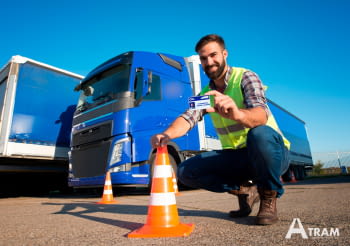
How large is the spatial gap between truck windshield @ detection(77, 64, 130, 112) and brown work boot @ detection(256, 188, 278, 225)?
12.8 feet

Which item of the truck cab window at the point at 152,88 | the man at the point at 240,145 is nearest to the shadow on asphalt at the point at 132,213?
the man at the point at 240,145

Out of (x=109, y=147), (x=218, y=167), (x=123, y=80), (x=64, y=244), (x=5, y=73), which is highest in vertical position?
(x=5, y=73)

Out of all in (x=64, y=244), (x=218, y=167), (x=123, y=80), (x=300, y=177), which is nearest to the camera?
(x=64, y=244)

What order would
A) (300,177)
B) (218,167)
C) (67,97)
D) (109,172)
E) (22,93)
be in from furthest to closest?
(300,177), (67,97), (22,93), (109,172), (218,167)

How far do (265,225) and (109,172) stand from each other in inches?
142

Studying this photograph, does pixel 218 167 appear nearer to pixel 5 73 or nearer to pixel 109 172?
pixel 109 172

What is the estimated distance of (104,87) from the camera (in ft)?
18.9

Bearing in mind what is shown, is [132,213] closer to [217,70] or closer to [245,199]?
[245,199]

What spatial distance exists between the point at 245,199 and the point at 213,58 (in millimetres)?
1295

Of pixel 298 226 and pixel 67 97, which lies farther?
pixel 67 97

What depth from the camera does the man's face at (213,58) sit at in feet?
7.65

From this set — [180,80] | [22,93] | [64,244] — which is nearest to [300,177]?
[180,80]

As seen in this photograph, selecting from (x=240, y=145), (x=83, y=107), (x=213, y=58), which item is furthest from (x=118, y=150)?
(x=213, y=58)

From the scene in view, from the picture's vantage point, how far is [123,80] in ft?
17.9
